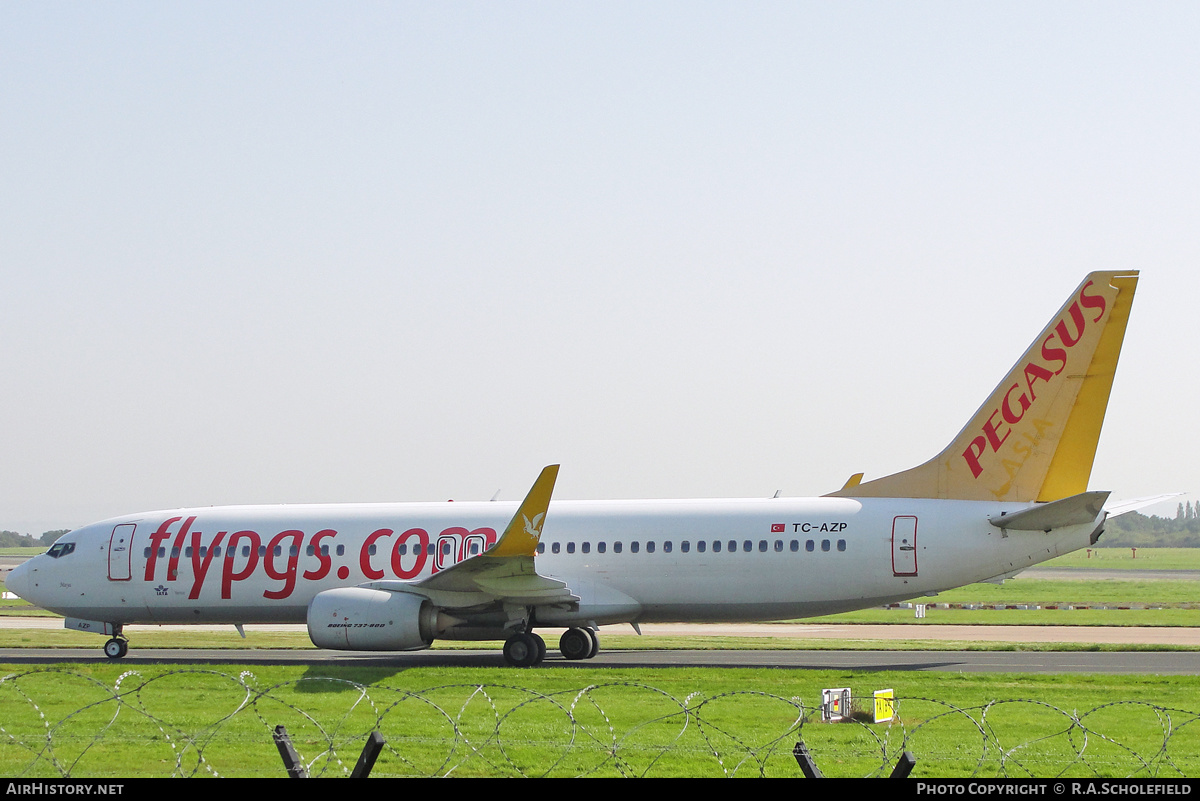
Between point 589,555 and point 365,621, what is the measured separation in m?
4.84

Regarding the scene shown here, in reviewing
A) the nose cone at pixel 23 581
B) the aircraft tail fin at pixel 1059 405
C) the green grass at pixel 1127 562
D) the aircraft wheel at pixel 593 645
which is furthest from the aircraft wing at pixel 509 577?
the green grass at pixel 1127 562

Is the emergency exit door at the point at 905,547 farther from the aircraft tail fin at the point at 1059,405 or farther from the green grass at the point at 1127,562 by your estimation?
the green grass at the point at 1127,562

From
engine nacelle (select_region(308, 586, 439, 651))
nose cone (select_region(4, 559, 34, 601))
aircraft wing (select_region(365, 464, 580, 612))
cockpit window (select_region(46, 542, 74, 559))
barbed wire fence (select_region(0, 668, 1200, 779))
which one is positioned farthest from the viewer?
cockpit window (select_region(46, 542, 74, 559))

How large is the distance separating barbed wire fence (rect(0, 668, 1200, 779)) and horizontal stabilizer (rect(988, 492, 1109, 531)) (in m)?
5.58

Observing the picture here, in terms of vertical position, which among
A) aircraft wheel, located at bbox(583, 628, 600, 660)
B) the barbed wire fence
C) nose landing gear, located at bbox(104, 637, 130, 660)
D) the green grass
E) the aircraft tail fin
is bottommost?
the green grass

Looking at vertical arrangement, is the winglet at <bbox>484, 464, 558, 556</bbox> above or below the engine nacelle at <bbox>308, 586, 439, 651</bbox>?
above

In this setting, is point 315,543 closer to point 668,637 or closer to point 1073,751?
point 668,637

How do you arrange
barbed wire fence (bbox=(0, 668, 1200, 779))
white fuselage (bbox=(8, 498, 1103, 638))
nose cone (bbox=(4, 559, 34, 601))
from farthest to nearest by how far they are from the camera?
nose cone (bbox=(4, 559, 34, 601)) → white fuselage (bbox=(8, 498, 1103, 638)) → barbed wire fence (bbox=(0, 668, 1200, 779))

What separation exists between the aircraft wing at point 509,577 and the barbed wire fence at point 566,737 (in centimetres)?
379

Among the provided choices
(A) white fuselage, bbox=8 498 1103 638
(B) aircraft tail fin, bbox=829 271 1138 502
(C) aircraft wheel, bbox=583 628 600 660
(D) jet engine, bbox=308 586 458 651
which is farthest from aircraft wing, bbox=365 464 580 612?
(B) aircraft tail fin, bbox=829 271 1138 502

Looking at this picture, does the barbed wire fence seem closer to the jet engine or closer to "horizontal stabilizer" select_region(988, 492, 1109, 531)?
the jet engine

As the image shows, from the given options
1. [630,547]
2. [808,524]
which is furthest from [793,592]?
[630,547]

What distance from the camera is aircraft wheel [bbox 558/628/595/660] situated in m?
25.6

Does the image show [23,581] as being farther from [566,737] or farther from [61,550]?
[566,737]
